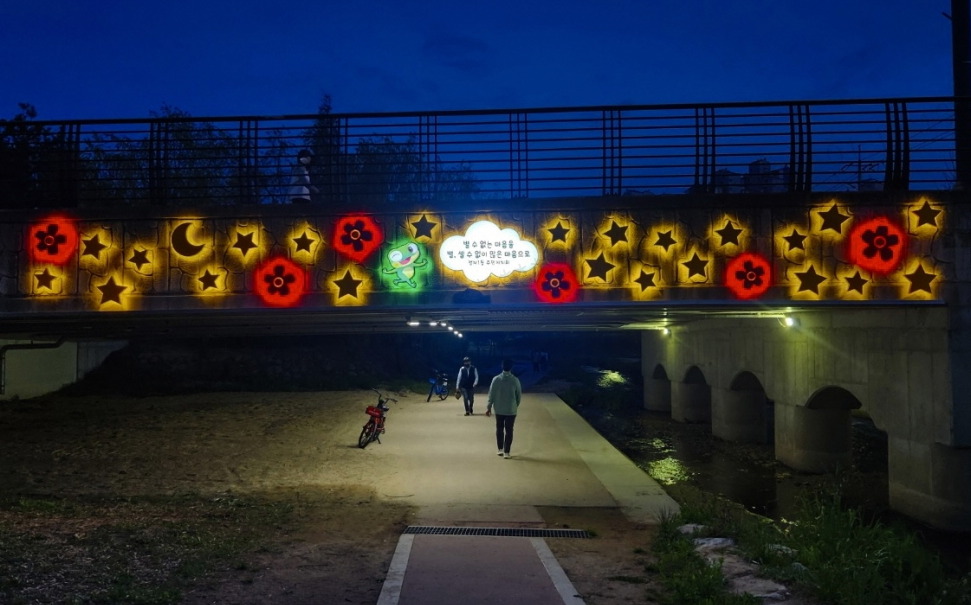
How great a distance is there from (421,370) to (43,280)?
30.9 meters

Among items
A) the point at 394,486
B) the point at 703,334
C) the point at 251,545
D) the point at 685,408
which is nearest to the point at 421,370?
the point at 685,408

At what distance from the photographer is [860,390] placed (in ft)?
42.7

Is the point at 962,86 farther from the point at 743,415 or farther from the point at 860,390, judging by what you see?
the point at 743,415

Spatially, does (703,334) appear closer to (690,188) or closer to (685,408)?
(685,408)

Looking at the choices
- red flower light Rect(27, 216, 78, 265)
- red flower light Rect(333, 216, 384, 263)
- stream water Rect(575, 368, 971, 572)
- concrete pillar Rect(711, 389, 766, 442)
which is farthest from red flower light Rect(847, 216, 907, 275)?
concrete pillar Rect(711, 389, 766, 442)

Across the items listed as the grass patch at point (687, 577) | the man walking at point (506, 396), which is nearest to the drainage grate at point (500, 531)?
the grass patch at point (687, 577)

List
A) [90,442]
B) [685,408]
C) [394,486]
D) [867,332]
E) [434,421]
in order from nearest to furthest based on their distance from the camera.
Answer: [394,486], [867,332], [90,442], [434,421], [685,408]

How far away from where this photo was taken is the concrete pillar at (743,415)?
21281 mm

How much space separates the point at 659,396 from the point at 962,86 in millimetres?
21413

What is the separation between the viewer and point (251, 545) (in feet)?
25.3

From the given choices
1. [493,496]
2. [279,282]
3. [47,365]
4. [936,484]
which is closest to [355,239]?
[279,282]

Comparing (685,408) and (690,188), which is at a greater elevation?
(690,188)

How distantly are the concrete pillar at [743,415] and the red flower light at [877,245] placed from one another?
37.3ft

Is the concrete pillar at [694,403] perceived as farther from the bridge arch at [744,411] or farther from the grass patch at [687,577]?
the grass patch at [687,577]
